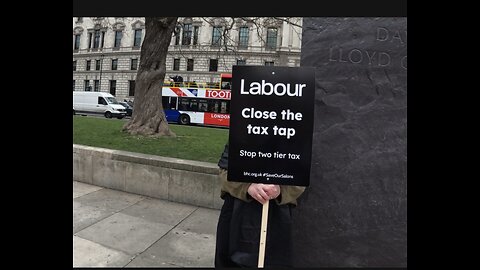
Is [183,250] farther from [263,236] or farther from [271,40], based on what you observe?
[271,40]

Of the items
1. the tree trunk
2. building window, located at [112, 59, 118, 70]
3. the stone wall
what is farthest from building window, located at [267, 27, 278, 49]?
the stone wall

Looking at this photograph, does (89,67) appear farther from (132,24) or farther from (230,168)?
(230,168)

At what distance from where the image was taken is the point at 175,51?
45.2 metres

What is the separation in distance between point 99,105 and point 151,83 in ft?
77.4

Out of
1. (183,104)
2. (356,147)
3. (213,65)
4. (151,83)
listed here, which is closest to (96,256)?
(356,147)

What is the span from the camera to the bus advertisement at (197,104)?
2520cm

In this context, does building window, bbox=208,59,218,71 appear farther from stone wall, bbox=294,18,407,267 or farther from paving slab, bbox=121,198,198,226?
stone wall, bbox=294,18,407,267

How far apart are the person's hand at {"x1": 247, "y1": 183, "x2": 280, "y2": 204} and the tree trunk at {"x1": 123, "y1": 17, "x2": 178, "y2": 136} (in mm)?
7864

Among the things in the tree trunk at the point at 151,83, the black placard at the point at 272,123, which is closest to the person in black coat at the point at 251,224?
the black placard at the point at 272,123

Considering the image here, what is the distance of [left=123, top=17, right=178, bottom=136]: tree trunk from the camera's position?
32.4ft

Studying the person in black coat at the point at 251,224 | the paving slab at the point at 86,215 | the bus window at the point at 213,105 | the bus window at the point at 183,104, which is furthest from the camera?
the bus window at the point at 183,104

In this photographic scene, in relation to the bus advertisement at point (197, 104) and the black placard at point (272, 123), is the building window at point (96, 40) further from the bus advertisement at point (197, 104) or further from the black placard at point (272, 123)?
the black placard at point (272, 123)

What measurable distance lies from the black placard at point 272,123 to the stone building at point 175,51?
3978 cm

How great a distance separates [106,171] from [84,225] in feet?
6.62
